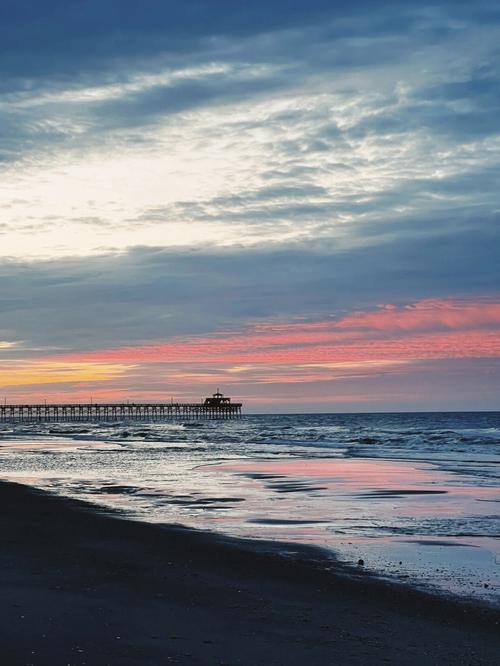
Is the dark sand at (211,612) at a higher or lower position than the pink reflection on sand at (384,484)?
higher

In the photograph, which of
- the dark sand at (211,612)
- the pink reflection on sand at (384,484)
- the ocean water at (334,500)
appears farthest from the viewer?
the pink reflection on sand at (384,484)

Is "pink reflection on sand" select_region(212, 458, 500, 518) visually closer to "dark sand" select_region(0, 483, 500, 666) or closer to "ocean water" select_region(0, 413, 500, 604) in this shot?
"ocean water" select_region(0, 413, 500, 604)

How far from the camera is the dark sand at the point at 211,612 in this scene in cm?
747

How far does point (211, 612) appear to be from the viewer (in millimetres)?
9039

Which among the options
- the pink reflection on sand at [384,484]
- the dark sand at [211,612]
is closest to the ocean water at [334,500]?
the pink reflection on sand at [384,484]

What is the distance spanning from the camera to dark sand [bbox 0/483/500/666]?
747 centimetres

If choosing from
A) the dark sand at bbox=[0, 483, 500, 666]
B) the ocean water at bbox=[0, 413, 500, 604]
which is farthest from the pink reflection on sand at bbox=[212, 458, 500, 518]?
the dark sand at bbox=[0, 483, 500, 666]

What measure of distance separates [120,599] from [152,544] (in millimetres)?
4239

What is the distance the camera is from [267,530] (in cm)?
1588

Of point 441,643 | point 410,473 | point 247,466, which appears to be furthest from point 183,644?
point 247,466

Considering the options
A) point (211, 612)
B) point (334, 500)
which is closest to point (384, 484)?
point (334, 500)

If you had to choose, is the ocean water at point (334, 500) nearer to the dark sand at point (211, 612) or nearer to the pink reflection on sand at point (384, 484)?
the pink reflection on sand at point (384, 484)

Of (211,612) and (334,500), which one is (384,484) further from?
(211,612)

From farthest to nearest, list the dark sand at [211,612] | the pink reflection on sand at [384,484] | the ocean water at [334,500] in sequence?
1. the pink reflection on sand at [384,484]
2. the ocean water at [334,500]
3. the dark sand at [211,612]
